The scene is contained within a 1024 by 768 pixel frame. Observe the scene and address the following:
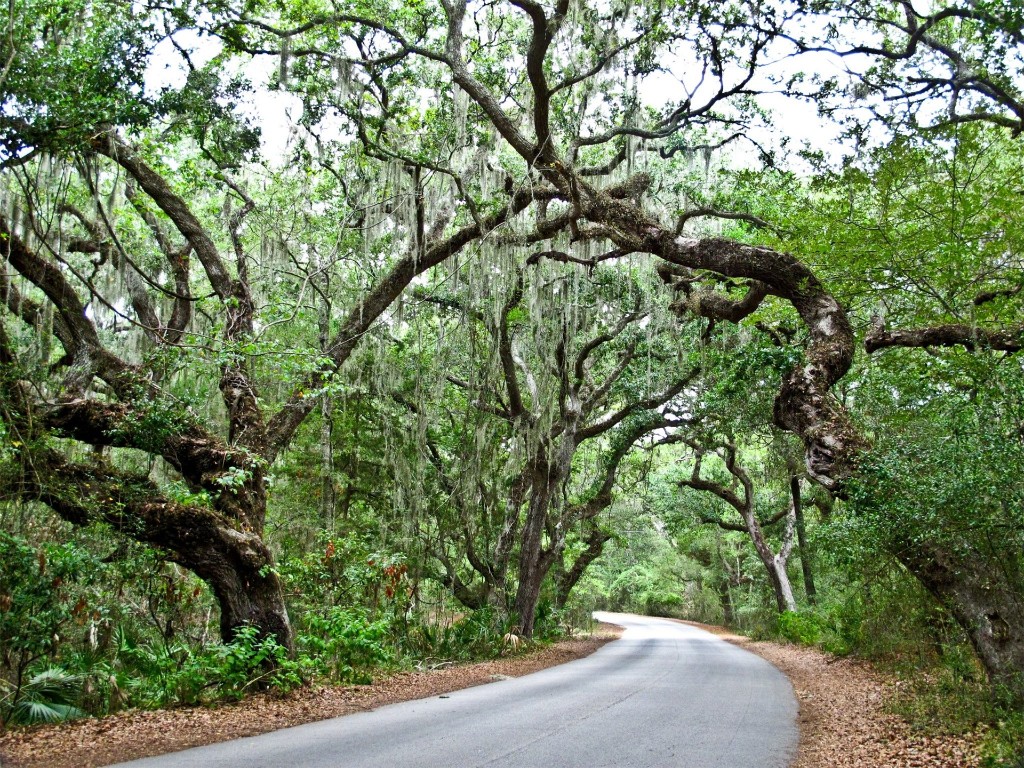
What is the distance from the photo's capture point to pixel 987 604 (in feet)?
15.0

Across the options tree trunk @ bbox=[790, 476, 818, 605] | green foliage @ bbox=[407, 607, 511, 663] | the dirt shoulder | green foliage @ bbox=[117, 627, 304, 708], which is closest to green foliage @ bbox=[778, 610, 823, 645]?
tree trunk @ bbox=[790, 476, 818, 605]

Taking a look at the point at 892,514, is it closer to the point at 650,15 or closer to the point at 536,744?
the point at 536,744

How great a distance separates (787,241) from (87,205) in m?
9.94

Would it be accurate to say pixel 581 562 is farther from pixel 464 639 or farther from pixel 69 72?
pixel 69 72

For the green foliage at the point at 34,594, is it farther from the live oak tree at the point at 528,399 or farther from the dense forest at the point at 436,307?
the live oak tree at the point at 528,399

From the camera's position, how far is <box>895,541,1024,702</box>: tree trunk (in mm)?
4566

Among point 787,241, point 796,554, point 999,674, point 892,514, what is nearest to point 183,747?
point 892,514

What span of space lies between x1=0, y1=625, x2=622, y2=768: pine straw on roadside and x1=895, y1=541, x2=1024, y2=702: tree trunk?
5.57 meters

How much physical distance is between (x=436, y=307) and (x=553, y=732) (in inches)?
356

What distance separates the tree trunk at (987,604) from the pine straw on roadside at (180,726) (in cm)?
557

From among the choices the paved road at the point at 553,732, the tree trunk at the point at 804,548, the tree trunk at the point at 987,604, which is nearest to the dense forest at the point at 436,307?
the tree trunk at the point at 987,604

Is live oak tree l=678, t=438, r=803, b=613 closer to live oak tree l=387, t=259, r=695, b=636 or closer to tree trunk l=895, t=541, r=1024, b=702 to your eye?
live oak tree l=387, t=259, r=695, b=636

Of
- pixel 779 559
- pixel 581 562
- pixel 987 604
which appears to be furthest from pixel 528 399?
pixel 987 604

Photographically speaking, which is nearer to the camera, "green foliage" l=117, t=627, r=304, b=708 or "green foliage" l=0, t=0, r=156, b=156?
"green foliage" l=0, t=0, r=156, b=156
